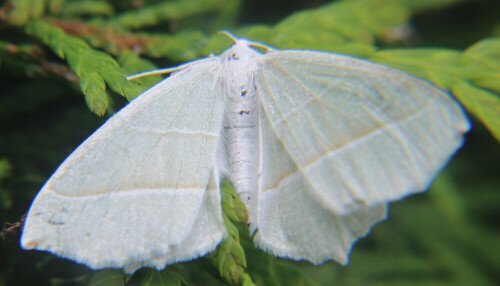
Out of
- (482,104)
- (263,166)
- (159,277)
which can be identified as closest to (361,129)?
(263,166)

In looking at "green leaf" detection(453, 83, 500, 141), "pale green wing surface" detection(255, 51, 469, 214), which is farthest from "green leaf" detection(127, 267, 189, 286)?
"green leaf" detection(453, 83, 500, 141)

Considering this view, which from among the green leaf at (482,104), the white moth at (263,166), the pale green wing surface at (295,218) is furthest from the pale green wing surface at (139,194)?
the green leaf at (482,104)

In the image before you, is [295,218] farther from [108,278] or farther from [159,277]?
[108,278]

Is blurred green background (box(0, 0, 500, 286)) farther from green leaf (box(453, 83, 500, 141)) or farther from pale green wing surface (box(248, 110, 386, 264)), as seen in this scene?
pale green wing surface (box(248, 110, 386, 264))

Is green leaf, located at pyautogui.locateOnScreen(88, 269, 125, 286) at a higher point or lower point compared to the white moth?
lower

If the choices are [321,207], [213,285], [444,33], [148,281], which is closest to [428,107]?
[321,207]

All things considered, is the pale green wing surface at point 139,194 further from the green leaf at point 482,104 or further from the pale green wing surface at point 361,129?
the green leaf at point 482,104

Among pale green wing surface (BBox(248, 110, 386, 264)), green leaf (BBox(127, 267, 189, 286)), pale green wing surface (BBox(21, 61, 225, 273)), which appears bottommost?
green leaf (BBox(127, 267, 189, 286))
